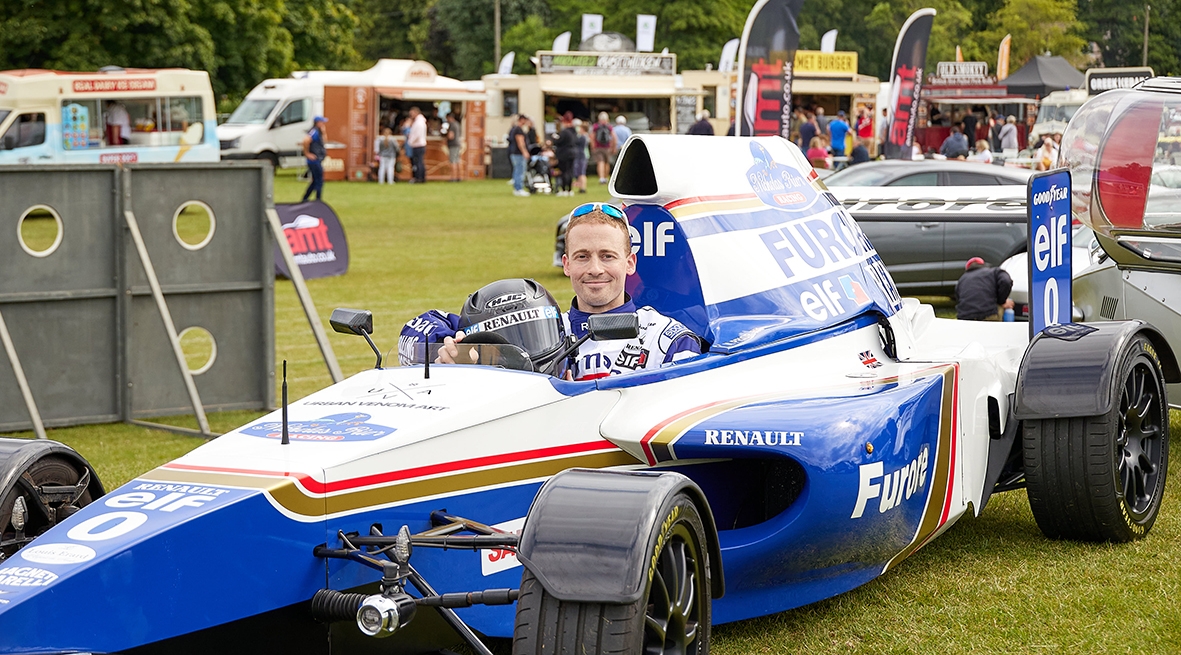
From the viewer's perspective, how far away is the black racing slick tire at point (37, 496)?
4051 millimetres

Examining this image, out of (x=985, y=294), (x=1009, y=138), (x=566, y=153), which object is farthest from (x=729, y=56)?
(x=985, y=294)

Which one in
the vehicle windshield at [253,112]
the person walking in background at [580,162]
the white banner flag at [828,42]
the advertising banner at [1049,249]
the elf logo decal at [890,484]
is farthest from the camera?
the white banner flag at [828,42]

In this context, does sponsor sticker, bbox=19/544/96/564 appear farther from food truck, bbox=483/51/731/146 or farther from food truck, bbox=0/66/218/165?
food truck, bbox=483/51/731/146

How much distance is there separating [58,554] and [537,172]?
102ft

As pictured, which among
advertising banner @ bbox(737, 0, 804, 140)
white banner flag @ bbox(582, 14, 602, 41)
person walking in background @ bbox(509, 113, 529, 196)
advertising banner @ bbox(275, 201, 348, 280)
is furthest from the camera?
white banner flag @ bbox(582, 14, 602, 41)

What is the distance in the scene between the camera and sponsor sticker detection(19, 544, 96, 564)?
3049 mm

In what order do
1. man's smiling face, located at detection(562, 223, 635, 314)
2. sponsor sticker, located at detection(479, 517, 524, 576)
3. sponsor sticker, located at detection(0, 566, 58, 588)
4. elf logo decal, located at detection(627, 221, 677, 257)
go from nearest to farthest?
sponsor sticker, located at detection(0, 566, 58, 588) → sponsor sticker, located at detection(479, 517, 524, 576) → man's smiling face, located at detection(562, 223, 635, 314) → elf logo decal, located at detection(627, 221, 677, 257)

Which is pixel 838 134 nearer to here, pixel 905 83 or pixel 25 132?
pixel 905 83

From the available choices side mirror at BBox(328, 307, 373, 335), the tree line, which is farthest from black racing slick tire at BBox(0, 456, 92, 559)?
the tree line

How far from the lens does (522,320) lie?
171 inches

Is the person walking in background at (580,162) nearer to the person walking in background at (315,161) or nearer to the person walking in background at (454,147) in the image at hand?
the person walking in background at (454,147)

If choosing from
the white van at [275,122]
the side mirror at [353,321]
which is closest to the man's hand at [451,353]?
the side mirror at [353,321]

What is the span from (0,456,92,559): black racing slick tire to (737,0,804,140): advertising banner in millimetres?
13938

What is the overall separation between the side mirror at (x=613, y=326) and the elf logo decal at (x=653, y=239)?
1217 mm
